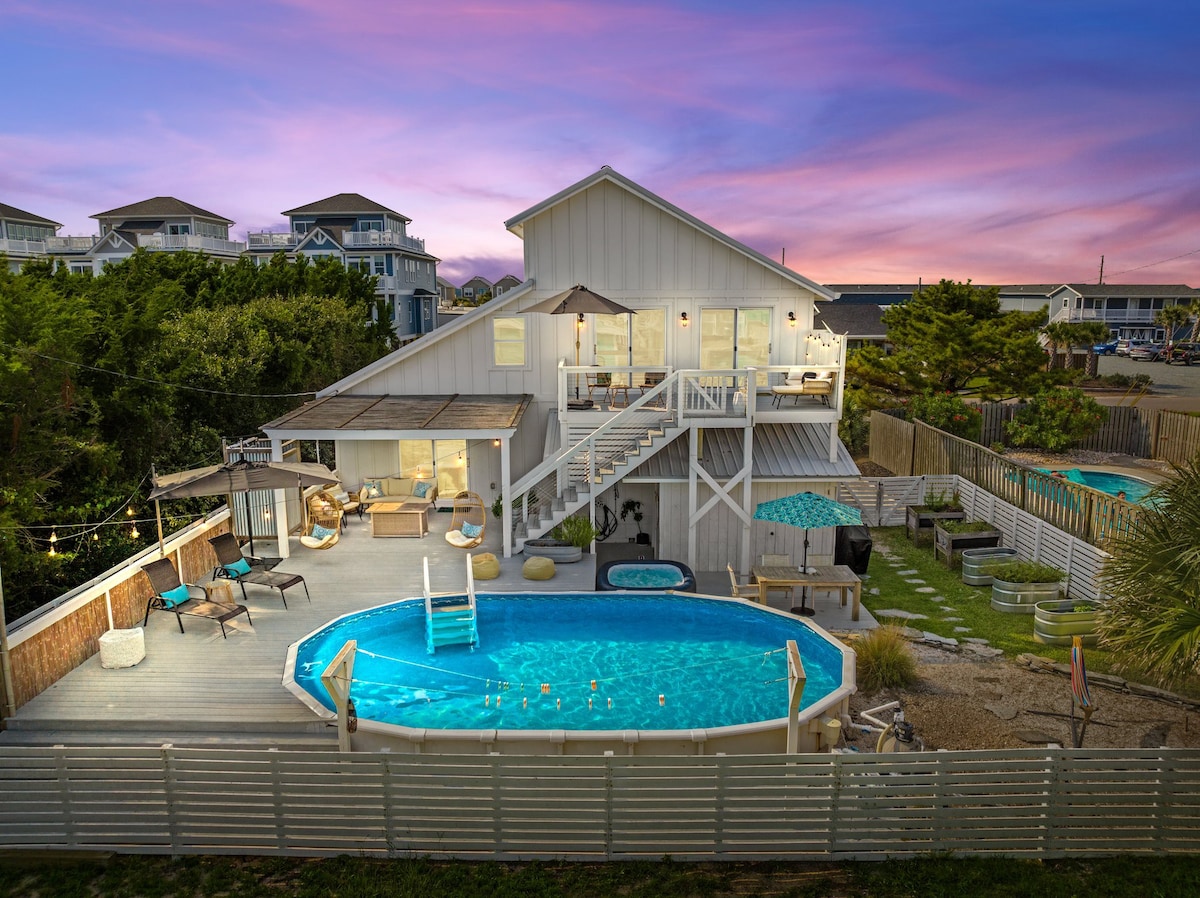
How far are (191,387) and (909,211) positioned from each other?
25.4 meters

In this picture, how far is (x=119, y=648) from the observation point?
36.2 feet

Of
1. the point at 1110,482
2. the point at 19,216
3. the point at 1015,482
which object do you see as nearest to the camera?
the point at 1015,482

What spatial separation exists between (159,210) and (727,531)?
57336mm

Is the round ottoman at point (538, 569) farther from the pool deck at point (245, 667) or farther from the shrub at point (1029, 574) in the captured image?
the shrub at point (1029, 574)

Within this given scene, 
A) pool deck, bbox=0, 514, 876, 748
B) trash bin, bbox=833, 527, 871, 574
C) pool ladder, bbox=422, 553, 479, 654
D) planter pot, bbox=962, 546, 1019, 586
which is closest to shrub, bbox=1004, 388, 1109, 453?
planter pot, bbox=962, 546, 1019, 586

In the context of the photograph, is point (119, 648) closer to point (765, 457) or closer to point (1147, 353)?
point (765, 457)

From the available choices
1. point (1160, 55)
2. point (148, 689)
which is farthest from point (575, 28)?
point (148, 689)

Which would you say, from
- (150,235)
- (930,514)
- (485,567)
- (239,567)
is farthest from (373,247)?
(930,514)

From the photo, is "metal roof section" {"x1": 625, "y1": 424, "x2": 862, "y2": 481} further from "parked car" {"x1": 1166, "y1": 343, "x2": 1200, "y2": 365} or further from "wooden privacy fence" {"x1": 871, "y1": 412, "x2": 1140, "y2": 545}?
"parked car" {"x1": 1166, "y1": 343, "x2": 1200, "y2": 365}

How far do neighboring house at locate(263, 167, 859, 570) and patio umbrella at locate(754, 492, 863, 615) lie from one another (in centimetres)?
170

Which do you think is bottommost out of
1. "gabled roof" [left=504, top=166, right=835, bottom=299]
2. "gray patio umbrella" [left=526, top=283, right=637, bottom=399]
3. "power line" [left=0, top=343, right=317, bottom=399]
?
"power line" [left=0, top=343, right=317, bottom=399]

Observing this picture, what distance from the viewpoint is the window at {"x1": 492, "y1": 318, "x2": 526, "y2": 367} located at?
62.3ft

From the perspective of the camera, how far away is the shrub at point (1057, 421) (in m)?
29.9

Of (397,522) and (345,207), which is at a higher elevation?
(345,207)
